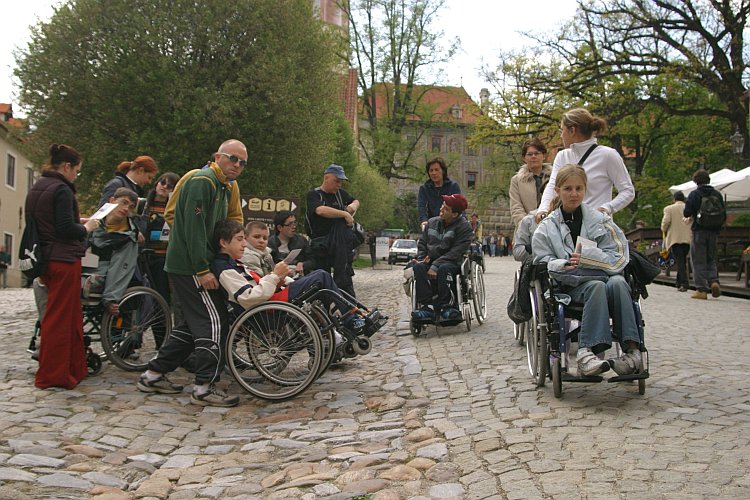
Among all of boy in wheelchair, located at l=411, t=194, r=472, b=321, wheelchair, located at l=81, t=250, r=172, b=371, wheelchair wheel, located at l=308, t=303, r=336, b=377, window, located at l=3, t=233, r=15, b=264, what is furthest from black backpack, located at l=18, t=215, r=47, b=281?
window, located at l=3, t=233, r=15, b=264

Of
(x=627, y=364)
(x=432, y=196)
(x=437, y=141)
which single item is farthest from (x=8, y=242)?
(x=437, y=141)

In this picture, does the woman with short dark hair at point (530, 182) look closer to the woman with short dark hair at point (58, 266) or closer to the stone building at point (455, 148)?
the woman with short dark hair at point (58, 266)

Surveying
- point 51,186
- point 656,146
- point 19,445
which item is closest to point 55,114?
point 51,186

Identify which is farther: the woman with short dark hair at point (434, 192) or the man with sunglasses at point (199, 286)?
the woman with short dark hair at point (434, 192)

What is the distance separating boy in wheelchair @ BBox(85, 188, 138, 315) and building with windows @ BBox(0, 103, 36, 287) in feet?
107

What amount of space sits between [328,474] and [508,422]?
4.03 ft

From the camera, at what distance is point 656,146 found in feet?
136

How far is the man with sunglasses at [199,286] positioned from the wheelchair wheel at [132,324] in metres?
0.85

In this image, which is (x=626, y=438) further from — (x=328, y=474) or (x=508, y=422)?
(x=328, y=474)

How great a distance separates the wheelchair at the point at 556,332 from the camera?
5203 millimetres

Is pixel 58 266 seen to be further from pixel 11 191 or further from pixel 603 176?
pixel 11 191

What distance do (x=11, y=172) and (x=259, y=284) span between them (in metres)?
38.5

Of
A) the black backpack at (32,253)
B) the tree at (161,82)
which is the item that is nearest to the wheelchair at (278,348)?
the black backpack at (32,253)

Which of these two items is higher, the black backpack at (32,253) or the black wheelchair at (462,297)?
the black backpack at (32,253)
